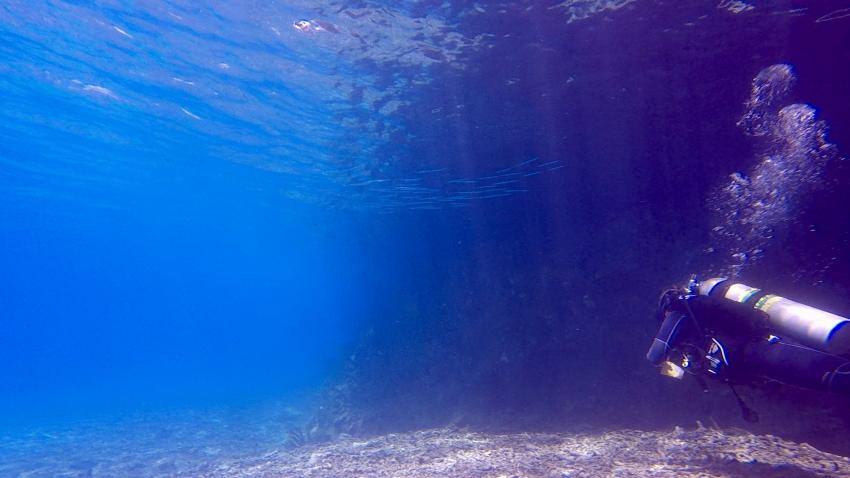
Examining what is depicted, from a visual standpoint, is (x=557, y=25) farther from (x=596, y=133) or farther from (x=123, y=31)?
(x=123, y=31)

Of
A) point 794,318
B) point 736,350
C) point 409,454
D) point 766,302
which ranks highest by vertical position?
point 766,302

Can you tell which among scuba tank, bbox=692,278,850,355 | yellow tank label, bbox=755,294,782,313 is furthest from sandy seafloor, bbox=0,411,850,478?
yellow tank label, bbox=755,294,782,313

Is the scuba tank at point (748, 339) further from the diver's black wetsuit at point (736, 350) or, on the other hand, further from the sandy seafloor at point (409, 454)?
the sandy seafloor at point (409, 454)

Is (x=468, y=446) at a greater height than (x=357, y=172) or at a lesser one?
lesser

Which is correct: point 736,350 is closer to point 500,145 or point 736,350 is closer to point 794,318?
point 794,318

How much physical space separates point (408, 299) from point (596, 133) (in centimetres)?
1229

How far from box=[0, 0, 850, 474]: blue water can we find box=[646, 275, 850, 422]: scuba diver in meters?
4.97

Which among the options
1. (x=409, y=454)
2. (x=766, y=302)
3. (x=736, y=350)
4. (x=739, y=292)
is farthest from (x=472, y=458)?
(x=766, y=302)

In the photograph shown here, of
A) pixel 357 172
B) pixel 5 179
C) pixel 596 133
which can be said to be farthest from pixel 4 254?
pixel 596 133

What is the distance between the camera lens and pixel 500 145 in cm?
1583

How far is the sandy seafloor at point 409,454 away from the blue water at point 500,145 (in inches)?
57.5

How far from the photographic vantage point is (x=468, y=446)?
475 inches

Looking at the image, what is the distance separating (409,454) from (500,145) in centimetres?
1033

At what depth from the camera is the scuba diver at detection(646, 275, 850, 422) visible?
16.7 feet
